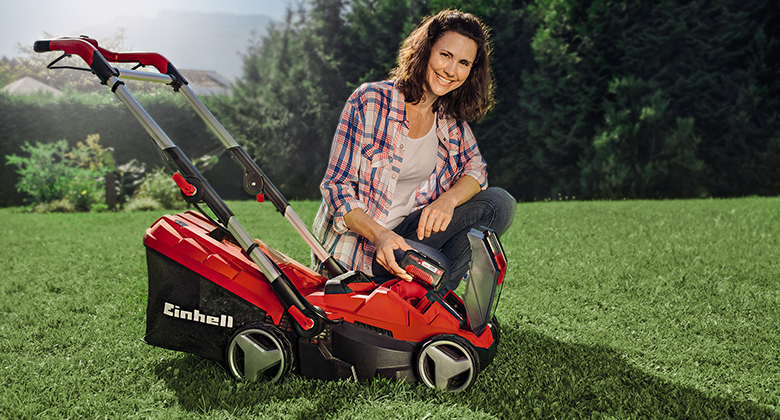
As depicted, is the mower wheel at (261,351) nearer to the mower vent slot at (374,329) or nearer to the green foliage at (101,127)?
the mower vent slot at (374,329)

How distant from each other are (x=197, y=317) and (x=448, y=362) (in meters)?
0.85

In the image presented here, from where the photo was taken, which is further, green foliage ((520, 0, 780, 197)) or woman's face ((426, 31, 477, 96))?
green foliage ((520, 0, 780, 197))

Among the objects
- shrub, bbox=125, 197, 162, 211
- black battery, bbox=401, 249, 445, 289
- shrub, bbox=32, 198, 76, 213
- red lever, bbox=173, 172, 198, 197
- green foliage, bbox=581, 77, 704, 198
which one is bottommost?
shrub, bbox=32, 198, 76, 213

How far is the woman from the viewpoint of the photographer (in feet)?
6.64

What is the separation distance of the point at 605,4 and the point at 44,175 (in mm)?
11329

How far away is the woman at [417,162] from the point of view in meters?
2.03

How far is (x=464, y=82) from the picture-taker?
7.36ft

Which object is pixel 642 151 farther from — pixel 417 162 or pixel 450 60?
pixel 450 60

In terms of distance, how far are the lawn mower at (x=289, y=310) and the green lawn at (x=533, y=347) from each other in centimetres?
9

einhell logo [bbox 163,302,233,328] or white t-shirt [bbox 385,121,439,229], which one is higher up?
white t-shirt [bbox 385,121,439,229]

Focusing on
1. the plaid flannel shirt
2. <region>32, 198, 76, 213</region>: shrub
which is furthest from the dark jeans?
<region>32, 198, 76, 213</region>: shrub

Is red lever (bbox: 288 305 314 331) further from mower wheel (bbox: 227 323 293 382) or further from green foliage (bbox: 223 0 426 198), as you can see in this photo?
green foliage (bbox: 223 0 426 198)

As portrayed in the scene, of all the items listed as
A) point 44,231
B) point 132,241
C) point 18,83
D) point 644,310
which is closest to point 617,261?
point 644,310

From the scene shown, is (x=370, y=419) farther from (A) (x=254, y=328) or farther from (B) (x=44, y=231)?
(B) (x=44, y=231)
